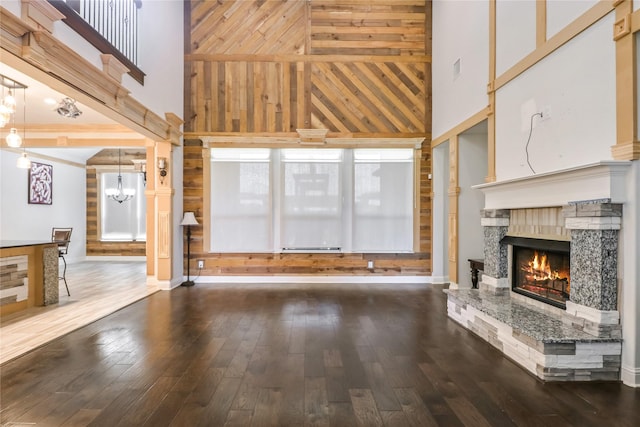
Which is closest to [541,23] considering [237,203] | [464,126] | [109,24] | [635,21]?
[635,21]

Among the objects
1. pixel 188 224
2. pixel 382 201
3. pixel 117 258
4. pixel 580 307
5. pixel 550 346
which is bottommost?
pixel 117 258

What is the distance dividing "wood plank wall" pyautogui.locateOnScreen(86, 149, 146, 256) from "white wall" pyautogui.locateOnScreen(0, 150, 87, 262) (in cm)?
14

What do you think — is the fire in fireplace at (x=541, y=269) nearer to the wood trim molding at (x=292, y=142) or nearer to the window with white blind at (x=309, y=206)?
the wood trim molding at (x=292, y=142)

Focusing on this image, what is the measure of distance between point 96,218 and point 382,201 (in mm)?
7924

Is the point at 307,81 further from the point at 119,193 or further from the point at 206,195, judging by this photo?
the point at 119,193

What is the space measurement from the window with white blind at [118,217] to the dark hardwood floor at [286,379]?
20.3ft

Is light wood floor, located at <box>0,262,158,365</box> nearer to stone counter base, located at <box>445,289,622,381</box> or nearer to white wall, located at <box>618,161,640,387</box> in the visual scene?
stone counter base, located at <box>445,289,622,381</box>

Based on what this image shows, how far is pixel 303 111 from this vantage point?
6.20 m

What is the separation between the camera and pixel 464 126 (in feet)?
16.2

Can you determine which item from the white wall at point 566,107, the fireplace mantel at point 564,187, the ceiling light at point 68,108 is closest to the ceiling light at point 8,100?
the ceiling light at point 68,108

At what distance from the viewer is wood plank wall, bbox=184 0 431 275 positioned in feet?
20.2

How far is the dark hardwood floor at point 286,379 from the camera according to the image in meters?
2.05

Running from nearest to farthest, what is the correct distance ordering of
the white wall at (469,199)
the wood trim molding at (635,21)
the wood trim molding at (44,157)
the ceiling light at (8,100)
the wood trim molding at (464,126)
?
the wood trim molding at (635,21) < the ceiling light at (8,100) < the wood trim molding at (464,126) < the white wall at (469,199) < the wood trim molding at (44,157)

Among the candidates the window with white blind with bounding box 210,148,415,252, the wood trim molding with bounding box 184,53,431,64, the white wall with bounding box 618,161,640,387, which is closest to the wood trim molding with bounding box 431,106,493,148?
the window with white blind with bounding box 210,148,415,252
